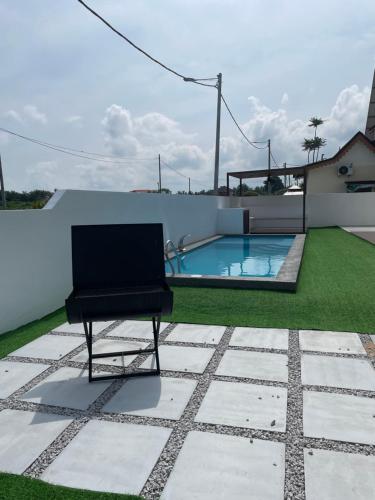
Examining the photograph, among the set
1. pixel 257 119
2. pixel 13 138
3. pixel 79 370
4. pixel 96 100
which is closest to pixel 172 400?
pixel 79 370

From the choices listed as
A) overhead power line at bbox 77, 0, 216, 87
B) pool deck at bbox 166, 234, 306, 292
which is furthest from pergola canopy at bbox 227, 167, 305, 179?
pool deck at bbox 166, 234, 306, 292

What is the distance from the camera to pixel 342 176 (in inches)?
909

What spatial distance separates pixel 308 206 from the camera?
18500mm

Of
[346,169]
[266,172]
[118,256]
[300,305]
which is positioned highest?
[346,169]

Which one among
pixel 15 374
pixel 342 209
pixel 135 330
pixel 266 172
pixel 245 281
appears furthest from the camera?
pixel 266 172

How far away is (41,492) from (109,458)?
1.33ft

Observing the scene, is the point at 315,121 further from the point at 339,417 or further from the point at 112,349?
the point at 339,417

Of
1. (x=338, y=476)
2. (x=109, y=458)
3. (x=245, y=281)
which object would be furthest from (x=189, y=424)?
(x=245, y=281)

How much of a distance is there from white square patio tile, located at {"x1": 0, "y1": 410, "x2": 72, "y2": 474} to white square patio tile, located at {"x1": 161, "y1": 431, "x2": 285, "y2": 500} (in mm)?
874

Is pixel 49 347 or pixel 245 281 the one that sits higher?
pixel 245 281

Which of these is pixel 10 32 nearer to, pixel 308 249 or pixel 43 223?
pixel 43 223

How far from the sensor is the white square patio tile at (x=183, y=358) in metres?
3.35

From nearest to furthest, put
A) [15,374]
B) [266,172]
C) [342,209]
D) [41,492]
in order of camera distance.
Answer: [41,492] < [15,374] < [342,209] < [266,172]

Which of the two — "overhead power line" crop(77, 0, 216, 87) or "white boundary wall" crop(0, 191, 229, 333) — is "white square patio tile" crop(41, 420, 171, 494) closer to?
"white boundary wall" crop(0, 191, 229, 333)
